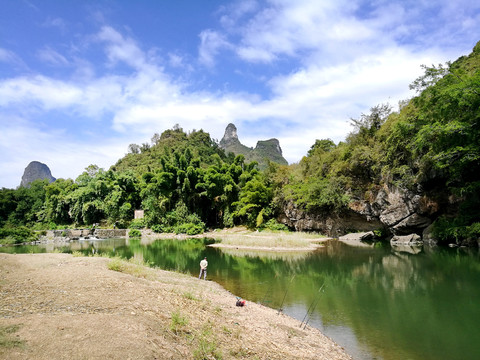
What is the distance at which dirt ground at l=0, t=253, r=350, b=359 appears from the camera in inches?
182

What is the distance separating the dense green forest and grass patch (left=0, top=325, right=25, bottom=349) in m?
23.8

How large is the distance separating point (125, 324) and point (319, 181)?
33910 mm

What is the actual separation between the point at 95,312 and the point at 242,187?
4231cm

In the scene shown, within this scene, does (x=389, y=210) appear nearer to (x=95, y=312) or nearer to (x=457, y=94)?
(x=457, y=94)

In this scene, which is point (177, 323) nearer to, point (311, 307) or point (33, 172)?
point (311, 307)

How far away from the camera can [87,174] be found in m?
61.3

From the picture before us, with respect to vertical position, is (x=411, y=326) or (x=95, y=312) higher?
(x=95, y=312)

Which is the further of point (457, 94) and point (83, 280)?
point (457, 94)

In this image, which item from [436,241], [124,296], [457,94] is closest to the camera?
[124,296]

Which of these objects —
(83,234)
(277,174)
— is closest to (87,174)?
(83,234)

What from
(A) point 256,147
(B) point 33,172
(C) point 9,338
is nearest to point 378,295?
(C) point 9,338

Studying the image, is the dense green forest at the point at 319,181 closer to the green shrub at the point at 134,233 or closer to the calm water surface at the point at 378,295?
the green shrub at the point at 134,233

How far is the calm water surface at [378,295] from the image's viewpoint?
24.7 ft

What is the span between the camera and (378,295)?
11797 mm
